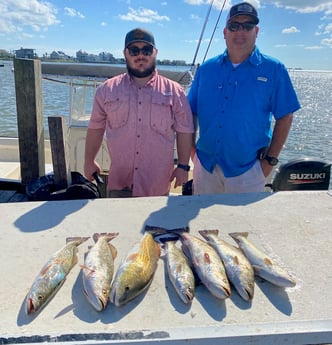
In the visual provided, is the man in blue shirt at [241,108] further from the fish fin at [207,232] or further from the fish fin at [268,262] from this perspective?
the fish fin at [268,262]

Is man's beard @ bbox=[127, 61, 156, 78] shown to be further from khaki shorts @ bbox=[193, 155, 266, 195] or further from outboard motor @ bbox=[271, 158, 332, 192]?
outboard motor @ bbox=[271, 158, 332, 192]

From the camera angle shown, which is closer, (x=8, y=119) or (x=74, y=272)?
(x=74, y=272)

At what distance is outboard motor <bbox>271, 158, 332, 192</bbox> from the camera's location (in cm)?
395

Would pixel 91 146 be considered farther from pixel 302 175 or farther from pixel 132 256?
pixel 302 175

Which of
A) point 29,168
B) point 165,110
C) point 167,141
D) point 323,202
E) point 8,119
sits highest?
point 165,110

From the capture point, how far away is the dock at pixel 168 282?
53.8 inches

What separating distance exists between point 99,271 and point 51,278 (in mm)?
212

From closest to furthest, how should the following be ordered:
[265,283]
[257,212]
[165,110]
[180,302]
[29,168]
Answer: [180,302], [265,283], [257,212], [165,110], [29,168]

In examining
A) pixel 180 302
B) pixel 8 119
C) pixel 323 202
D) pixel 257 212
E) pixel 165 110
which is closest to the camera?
pixel 180 302

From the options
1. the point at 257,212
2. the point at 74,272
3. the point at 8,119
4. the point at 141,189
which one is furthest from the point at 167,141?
the point at 8,119

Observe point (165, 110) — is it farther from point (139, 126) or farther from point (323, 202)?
point (323, 202)

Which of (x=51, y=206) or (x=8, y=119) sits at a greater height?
(x=51, y=206)

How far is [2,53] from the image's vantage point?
59656mm

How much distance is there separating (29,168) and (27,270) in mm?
2268
